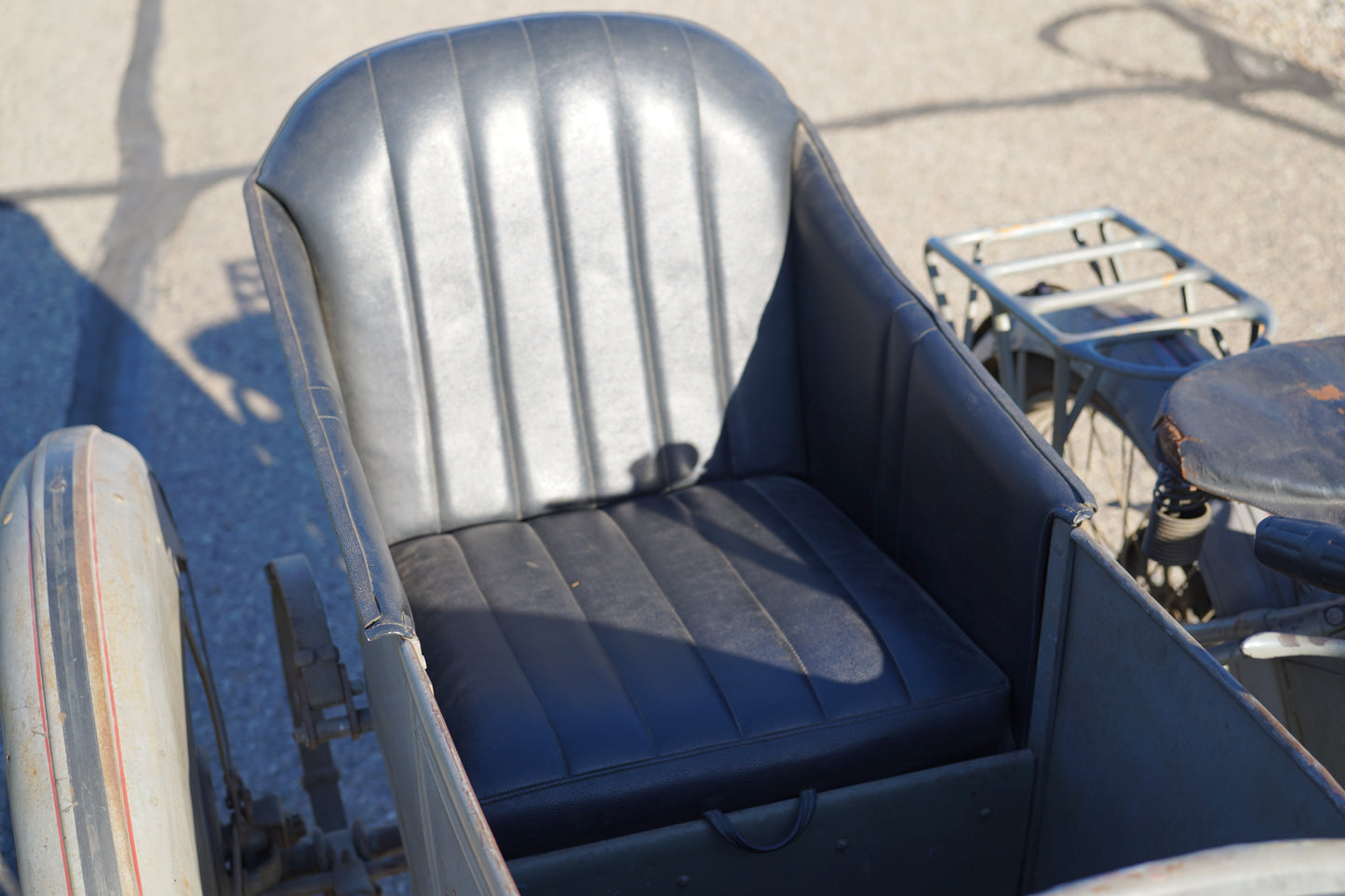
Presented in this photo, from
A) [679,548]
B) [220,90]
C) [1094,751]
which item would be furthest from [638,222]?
[220,90]

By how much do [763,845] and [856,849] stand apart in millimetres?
120

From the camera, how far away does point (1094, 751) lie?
1239 mm

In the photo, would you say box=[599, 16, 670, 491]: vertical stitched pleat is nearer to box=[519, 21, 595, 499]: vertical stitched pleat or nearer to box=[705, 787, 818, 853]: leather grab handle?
box=[519, 21, 595, 499]: vertical stitched pleat

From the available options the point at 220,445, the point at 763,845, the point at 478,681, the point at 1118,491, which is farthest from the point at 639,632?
the point at 220,445

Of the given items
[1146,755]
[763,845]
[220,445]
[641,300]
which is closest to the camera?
[1146,755]

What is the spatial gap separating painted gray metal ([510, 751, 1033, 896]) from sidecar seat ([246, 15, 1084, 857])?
85 millimetres

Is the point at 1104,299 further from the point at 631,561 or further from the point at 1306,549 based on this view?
the point at 631,561

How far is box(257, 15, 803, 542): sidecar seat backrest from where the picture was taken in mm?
1635

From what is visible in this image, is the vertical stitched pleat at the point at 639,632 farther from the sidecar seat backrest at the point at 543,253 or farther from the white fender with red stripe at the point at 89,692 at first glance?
the white fender with red stripe at the point at 89,692

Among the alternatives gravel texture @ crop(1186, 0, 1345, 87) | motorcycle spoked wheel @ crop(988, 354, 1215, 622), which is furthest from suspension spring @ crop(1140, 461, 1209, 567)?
gravel texture @ crop(1186, 0, 1345, 87)

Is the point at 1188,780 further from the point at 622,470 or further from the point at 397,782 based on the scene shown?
the point at 622,470

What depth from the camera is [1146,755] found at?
1.13m

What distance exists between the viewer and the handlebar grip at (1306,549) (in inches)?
43.0

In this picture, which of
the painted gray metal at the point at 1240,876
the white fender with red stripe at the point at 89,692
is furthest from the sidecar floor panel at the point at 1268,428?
the white fender with red stripe at the point at 89,692
